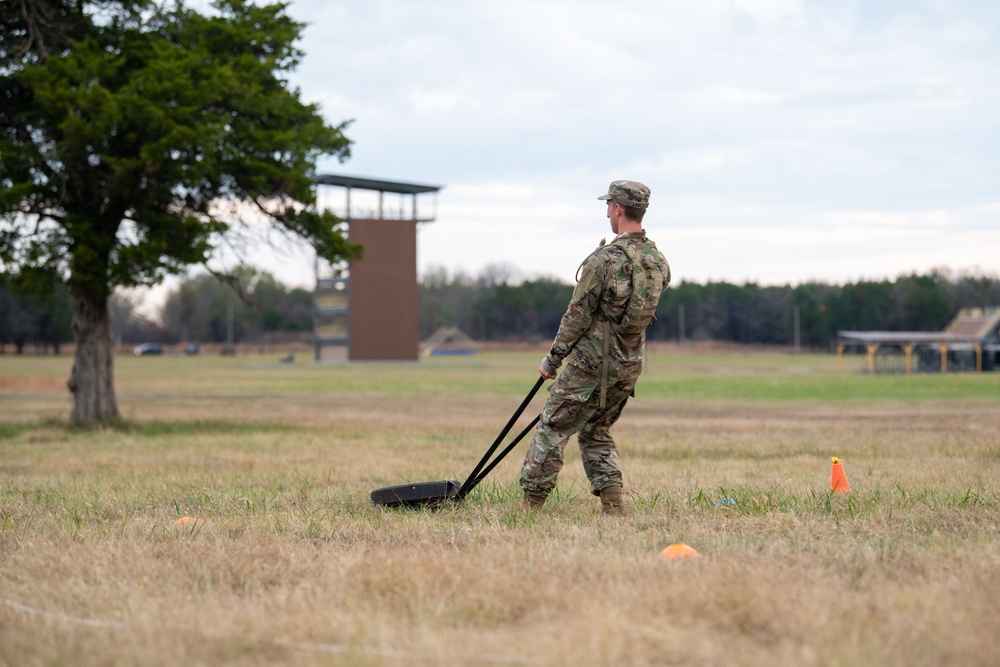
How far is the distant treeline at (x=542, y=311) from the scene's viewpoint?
128375 mm

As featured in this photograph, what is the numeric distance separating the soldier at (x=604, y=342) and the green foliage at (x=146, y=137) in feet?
39.0

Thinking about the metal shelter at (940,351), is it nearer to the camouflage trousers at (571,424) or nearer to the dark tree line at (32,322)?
the camouflage trousers at (571,424)

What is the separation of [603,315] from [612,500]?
1.35 meters

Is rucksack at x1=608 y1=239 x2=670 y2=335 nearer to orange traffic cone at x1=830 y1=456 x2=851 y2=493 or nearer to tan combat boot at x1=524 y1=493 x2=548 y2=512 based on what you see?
tan combat boot at x1=524 y1=493 x2=548 y2=512

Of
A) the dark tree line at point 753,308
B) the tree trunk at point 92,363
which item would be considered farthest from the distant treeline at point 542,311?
the tree trunk at point 92,363

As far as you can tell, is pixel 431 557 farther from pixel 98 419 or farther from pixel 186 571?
pixel 98 419

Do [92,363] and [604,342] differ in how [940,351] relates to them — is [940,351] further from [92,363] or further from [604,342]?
[604,342]

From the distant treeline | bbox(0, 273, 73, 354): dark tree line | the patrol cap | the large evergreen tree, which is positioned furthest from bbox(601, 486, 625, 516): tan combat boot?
the distant treeline

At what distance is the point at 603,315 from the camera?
24.2 feet

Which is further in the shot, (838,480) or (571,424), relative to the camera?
(838,480)

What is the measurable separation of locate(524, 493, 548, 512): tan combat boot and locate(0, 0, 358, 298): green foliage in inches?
470

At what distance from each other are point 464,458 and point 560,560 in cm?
855

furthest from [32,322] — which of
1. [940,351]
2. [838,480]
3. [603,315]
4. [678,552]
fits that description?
[678,552]

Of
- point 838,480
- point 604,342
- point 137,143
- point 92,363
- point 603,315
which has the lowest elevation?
point 838,480
